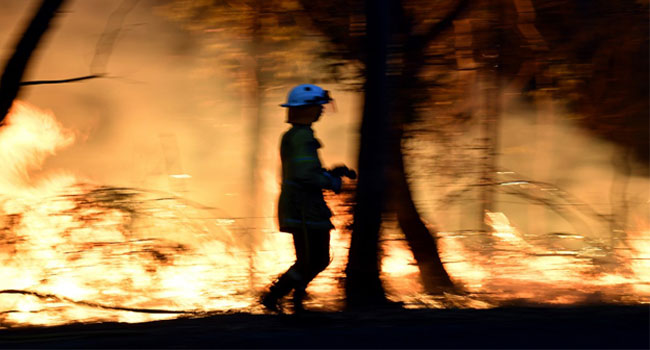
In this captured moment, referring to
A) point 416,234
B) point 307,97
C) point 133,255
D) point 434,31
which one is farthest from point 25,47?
point 416,234

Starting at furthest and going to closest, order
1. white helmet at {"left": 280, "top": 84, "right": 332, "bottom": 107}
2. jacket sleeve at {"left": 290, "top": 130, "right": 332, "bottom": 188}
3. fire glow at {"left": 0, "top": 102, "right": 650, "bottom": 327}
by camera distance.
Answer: fire glow at {"left": 0, "top": 102, "right": 650, "bottom": 327} < white helmet at {"left": 280, "top": 84, "right": 332, "bottom": 107} < jacket sleeve at {"left": 290, "top": 130, "right": 332, "bottom": 188}

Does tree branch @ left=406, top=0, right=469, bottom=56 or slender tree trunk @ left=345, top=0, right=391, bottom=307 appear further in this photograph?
tree branch @ left=406, top=0, right=469, bottom=56

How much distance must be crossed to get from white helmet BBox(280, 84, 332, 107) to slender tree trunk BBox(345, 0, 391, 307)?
89 cm

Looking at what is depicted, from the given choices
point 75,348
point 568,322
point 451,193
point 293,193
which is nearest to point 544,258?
point 451,193

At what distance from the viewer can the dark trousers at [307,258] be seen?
5688 mm

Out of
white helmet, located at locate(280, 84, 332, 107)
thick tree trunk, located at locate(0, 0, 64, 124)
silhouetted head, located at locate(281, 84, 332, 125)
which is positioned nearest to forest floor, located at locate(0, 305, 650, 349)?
silhouetted head, located at locate(281, 84, 332, 125)

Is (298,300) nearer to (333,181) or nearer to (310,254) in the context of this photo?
(310,254)

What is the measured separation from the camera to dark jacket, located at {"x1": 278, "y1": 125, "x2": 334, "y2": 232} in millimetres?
5566

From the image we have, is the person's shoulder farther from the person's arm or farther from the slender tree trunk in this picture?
the slender tree trunk

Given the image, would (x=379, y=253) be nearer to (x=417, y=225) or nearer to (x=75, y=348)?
(x=417, y=225)

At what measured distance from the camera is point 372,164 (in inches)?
257

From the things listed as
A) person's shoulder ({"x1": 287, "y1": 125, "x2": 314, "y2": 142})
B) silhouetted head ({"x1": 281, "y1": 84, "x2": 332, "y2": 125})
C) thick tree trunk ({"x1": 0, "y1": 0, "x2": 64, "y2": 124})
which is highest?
thick tree trunk ({"x1": 0, "y1": 0, "x2": 64, "y2": 124})

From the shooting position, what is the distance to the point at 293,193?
568cm

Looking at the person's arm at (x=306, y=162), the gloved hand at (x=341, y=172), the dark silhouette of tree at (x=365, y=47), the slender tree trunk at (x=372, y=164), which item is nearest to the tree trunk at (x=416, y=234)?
the dark silhouette of tree at (x=365, y=47)
